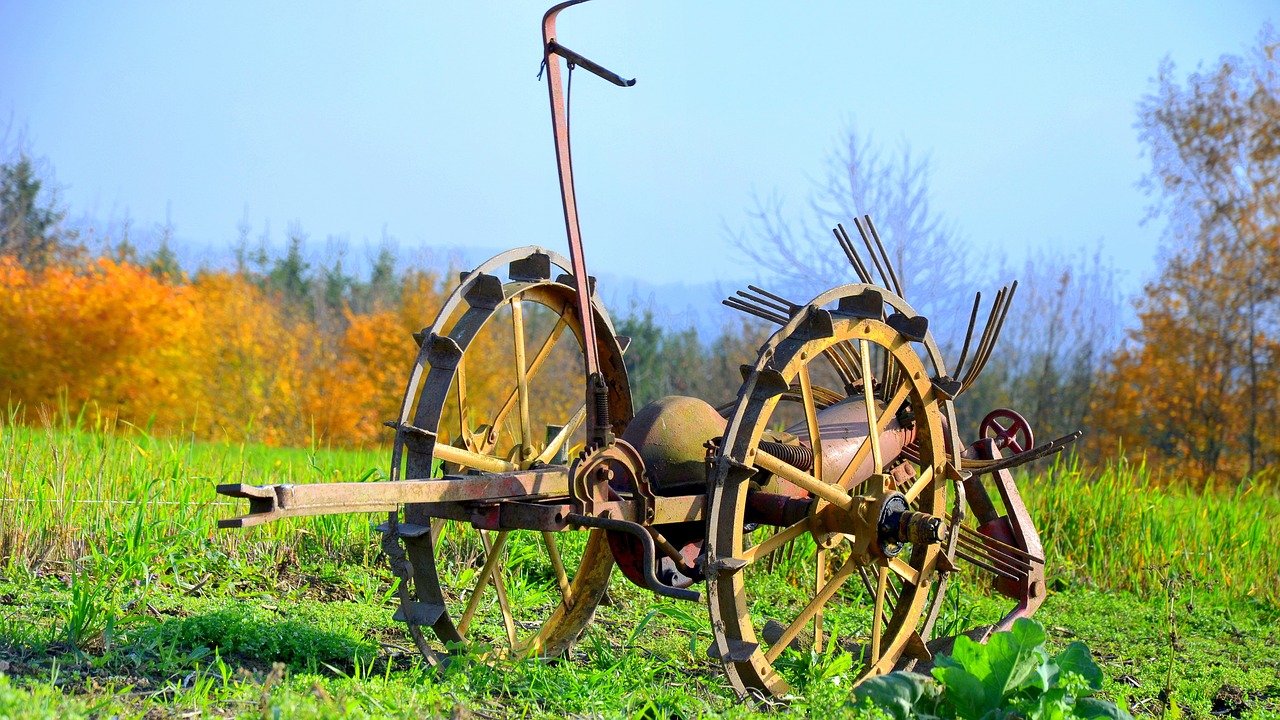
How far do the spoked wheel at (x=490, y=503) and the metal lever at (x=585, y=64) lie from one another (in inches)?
28.0

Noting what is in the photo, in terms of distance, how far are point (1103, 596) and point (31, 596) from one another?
586 centimetres

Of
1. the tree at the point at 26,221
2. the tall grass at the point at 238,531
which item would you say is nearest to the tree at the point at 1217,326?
the tall grass at the point at 238,531

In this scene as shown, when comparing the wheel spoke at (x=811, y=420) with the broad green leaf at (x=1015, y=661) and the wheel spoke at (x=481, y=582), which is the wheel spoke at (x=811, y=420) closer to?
the broad green leaf at (x=1015, y=661)

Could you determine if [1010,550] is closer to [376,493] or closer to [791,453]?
[791,453]

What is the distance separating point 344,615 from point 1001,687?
2.73 m

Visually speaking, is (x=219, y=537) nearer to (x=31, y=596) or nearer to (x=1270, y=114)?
(x=31, y=596)

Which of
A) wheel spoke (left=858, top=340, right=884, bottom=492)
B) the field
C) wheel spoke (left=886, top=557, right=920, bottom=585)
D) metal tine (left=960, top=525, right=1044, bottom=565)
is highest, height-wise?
wheel spoke (left=858, top=340, right=884, bottom=492)

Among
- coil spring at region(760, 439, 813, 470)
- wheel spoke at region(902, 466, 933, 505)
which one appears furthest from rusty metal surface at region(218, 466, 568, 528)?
wheel spoke at region(902, 466, 933, 505)

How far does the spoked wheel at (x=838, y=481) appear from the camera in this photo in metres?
3.46

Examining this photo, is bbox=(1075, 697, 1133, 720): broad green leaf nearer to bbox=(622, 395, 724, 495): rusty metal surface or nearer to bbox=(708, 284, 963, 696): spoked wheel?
bbox=(708, 284, 963, 696): spoked wheel

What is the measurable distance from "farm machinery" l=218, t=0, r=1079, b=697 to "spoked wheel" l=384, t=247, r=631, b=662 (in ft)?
0.03

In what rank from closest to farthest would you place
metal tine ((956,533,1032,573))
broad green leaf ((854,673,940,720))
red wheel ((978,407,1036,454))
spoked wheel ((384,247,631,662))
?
broad green leaf ((854,673,940,720)) → spoked wheel ((384,247,631,662)) → metal tine ((956,533,1032,573)) → red wheel ((978,407,1036,454))

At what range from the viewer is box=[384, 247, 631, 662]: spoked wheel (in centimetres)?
372

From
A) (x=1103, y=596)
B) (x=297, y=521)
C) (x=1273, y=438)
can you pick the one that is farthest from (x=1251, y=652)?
(x=1273, y=438)
